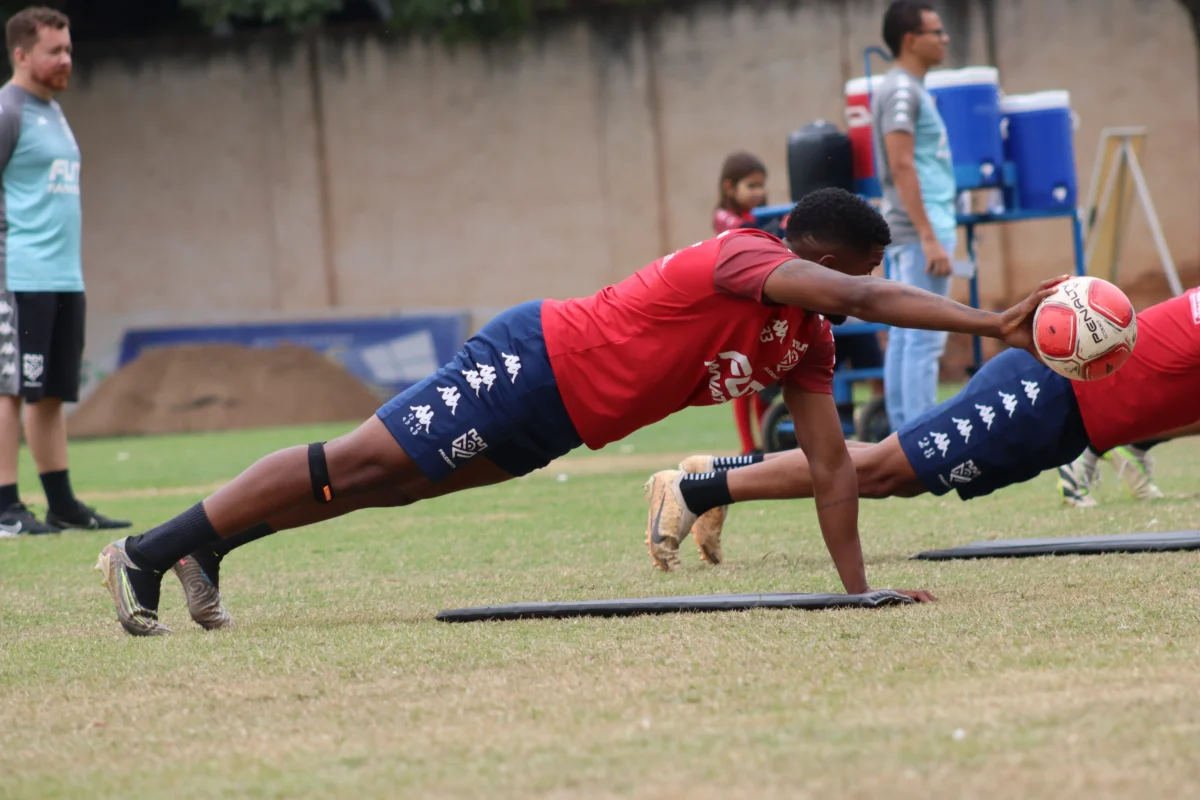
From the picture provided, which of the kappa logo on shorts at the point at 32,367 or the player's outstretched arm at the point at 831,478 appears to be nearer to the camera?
the player's outstretched arm at the point at 831,478

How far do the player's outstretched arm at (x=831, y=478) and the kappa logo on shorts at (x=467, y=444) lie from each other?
2.92 feet

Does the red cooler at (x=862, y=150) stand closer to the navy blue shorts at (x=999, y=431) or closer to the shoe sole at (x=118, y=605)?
the navy blue shorts at (x=999, y=431)

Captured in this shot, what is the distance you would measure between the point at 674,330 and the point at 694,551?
1999 millimetres

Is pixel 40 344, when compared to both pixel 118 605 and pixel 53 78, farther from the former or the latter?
pixel 118 605

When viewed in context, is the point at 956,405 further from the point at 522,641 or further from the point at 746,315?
the point at 522,641

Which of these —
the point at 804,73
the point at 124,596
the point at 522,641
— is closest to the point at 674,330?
the point at 522,641

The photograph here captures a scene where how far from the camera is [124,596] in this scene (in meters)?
4.47

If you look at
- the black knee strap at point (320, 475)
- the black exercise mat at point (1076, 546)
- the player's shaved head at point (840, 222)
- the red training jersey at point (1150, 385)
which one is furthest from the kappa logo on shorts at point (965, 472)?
the black knee strap at point (320, 475)

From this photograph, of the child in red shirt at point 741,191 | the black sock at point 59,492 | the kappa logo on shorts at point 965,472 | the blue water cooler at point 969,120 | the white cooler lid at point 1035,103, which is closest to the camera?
the kappa logo on shorts at point 965,472

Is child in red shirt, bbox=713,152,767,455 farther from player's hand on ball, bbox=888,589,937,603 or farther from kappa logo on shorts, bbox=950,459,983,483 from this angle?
player's hand on ball, bbox=888,589,937,603

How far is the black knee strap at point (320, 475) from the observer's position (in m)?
4.43

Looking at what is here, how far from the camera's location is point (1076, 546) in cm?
527

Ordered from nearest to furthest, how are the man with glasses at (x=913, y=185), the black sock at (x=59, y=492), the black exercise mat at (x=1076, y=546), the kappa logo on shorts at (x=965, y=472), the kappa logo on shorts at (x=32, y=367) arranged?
the black exercise mat at (x=1076, y=546) < the kappa logo on shorts at (x=965, y=472) < the kappa logo on shorts at (x=32, y=367) < the black sock at (x=59, y=492) < the man with glasses at (x=913, y=185)

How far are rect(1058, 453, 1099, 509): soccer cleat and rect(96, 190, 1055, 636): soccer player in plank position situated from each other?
255 cm
